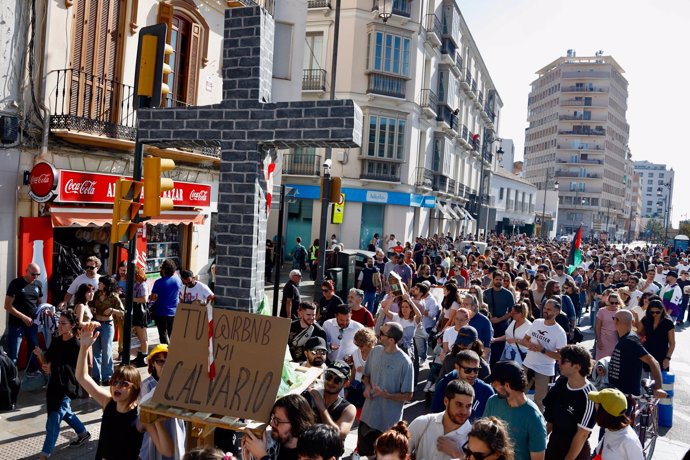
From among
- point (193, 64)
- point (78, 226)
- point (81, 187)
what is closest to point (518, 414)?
point (81, 187)

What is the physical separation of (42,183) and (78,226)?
154 cm

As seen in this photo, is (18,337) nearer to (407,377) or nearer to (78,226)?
(78,226)

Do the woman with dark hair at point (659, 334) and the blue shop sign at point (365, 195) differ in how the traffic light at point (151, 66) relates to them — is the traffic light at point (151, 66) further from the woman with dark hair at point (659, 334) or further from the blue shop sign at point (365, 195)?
the blue shop sign at point (365, 195)

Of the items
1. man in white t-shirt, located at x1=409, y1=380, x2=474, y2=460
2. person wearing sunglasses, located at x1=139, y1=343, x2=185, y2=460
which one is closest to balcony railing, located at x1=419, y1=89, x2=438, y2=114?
person wearing sunglasses, located at x1=139, y1=343, x2=185, y2=460

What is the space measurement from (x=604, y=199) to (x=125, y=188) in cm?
9400

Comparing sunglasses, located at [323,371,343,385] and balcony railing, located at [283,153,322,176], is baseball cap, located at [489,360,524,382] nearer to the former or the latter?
sunglasses, located at [323,371,343,385]

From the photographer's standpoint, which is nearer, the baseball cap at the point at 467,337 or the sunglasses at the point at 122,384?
the sunglasses at the point at 122,384

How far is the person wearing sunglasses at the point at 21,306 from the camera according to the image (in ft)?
27.6

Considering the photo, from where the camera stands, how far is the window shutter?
530 inches

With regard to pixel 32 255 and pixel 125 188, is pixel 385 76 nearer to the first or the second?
pixel 32 255

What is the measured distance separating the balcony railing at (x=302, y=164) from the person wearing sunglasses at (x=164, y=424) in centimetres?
2280

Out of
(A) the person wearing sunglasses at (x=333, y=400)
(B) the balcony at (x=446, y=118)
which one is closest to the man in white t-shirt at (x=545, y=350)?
(A) the person wearing sunglasses at (x=333, y=400)

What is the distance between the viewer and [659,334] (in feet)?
27.5

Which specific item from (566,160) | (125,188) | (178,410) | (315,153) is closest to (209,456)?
(178,410)
